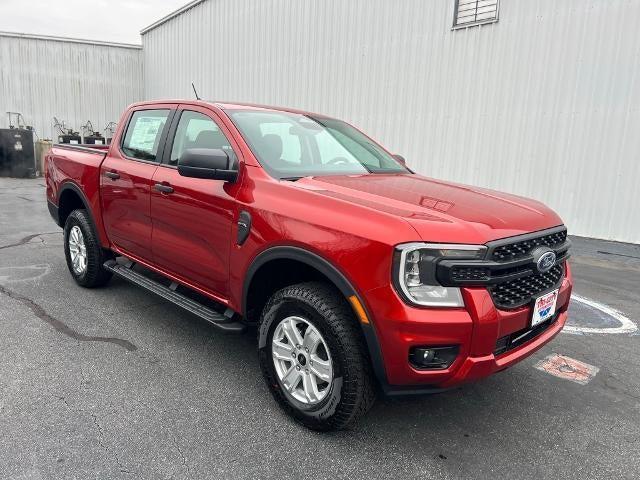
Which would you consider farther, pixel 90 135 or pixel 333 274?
pixel 90 135

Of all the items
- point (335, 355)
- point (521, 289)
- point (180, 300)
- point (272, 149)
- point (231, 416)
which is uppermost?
point (272, 149)

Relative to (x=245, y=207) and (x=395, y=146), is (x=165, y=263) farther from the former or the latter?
(x=395, y=146)

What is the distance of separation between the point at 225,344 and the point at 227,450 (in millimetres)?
1294

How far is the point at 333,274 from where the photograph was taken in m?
2.39

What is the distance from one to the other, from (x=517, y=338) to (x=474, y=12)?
8.12 m

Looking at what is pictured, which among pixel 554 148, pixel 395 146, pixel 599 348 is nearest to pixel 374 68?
pixel 395 146

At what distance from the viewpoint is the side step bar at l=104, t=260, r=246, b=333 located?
10.1ft

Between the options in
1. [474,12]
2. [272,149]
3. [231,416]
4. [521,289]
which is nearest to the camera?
[521,289]

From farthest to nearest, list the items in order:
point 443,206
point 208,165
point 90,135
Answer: point 90,135 < point 208,165 < point 443,206

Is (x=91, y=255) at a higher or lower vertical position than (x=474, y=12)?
lower

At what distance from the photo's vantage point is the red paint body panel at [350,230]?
2203mm

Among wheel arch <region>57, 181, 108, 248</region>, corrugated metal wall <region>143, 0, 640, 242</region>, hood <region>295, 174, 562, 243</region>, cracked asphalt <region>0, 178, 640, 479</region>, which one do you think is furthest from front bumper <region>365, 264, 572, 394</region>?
corrugated metal wall <region>143, 0, 640, 242</region>

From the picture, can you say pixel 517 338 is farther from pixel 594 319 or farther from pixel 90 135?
pixel 90 135

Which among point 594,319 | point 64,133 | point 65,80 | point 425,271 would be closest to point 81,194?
point 425,271
